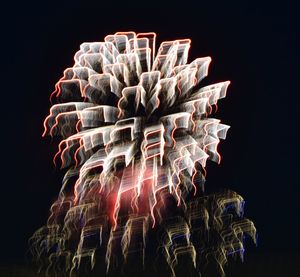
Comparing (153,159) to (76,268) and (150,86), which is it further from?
(76,268)

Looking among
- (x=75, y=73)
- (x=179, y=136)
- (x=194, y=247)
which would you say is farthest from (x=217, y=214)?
(x=75, y=73)

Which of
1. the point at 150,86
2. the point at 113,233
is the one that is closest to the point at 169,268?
the point at 113,233

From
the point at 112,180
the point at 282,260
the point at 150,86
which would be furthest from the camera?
the point at 282,260

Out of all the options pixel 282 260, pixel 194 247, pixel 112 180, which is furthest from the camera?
pixel 282 260

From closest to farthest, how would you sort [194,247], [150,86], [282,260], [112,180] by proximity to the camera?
[150,86]
[112,180]
[194,247]
[282,260]

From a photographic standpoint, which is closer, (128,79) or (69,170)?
(128,79)

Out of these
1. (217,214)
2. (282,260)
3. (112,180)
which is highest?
(112,180)

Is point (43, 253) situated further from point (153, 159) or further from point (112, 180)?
point (153, 159)

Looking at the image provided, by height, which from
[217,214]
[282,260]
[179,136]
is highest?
[179,136]

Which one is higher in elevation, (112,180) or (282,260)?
(112,180)
